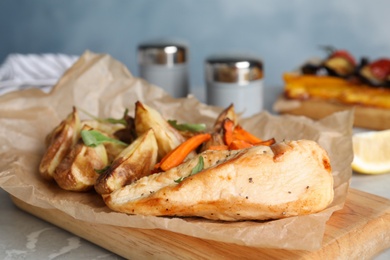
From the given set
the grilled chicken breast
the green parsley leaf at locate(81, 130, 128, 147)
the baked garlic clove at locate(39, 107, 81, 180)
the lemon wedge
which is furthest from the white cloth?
the grilled chicken breast

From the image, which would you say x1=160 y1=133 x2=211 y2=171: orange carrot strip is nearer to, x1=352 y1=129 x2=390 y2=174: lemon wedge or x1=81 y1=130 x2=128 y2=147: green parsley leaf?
x1=81 y1=130 x2=128 y2=147: green parsley leaf

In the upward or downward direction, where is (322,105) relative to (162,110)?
downward

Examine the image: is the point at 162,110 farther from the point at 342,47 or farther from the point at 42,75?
the point at 342,47

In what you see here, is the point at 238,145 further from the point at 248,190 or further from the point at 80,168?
the point at 80,168

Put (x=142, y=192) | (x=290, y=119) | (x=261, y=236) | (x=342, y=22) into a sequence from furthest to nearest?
(x=342, y=22) → (x=290, y=119) → (x=142, y=192) → (x=261, y=236)

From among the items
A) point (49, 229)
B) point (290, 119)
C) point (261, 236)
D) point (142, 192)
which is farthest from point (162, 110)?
point (261, 236)

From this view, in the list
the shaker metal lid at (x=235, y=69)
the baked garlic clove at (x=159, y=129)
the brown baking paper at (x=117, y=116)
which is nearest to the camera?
the brown baking paper at (x=117, y=116)

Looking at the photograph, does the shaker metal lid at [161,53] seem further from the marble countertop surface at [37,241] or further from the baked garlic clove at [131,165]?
the baked garlic clove at [131,165]

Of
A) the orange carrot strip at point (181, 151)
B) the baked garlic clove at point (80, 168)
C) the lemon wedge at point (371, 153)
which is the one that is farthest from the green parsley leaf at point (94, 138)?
the lemon wedge at point (371, 153)
